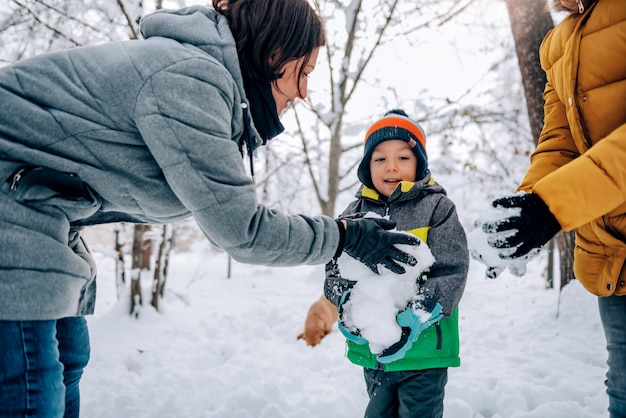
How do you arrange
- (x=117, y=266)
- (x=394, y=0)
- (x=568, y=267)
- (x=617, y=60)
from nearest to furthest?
1. (x=617, y=60)
2. (x=568, y=267)
3. (x=117, y=266)
4. (x=394, y=0)

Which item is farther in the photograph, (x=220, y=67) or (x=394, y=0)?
(x=394, y=0)

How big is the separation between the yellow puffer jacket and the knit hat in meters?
0.80

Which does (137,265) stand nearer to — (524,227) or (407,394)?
(407,394)

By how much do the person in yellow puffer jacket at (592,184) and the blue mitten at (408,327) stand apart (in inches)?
21.7

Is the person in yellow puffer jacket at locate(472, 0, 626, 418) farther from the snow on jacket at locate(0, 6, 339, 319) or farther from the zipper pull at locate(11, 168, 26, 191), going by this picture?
the zipper pull at locate(11, 168, 26, 191)

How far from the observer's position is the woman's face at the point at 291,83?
1.60 m

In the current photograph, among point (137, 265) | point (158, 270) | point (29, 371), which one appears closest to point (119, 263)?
point (137, 265)

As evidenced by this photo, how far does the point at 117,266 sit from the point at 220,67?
15.4 ft

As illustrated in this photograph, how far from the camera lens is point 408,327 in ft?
6.11

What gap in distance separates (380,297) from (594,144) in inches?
42.1

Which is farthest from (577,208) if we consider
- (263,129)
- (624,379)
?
(263,129)

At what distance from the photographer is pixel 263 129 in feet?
5.25

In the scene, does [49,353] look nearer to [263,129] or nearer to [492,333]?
[263,129]

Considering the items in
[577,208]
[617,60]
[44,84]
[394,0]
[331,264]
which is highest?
[394,0]
